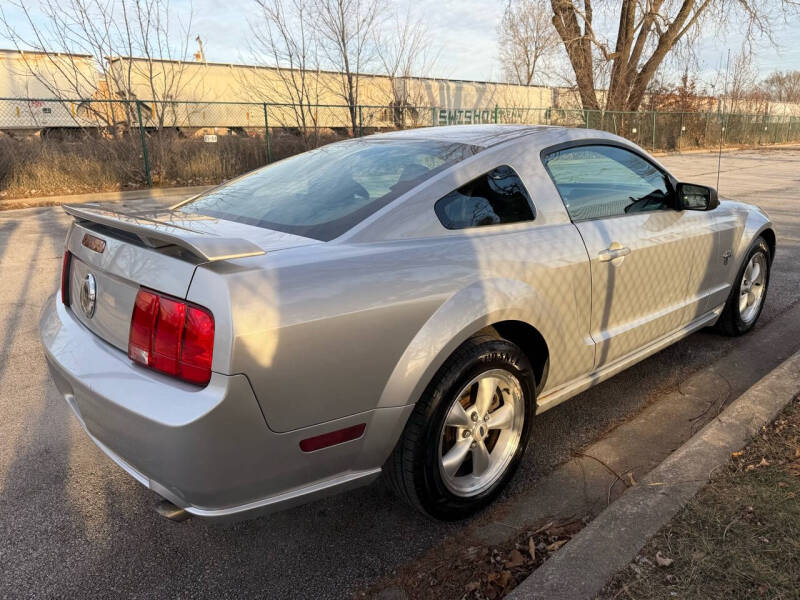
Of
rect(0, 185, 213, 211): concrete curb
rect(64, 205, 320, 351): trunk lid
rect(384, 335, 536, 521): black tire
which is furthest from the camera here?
rect(0, 185, 213, 211): concrete curb

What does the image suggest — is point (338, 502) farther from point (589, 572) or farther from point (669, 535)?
point (669, 535)

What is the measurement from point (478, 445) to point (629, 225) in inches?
57.7

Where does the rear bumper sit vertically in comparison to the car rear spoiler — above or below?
below

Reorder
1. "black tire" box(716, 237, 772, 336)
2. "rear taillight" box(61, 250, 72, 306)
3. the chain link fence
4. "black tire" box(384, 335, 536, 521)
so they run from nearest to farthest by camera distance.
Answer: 1. "black tire" box(384, 335, 536, 521)
2. "rear taillight" box(61, 250, 72, 306)
3. "black tire" box(716, 237, 772, 336)
4. the chain link fence

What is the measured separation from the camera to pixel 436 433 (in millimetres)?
2236

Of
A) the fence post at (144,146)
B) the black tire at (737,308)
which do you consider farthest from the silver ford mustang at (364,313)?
the fence post at (144,146)

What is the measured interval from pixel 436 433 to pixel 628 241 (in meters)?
1.53

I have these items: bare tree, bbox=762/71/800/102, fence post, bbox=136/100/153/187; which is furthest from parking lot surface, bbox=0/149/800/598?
bare tree, bbox=762/71/800/102

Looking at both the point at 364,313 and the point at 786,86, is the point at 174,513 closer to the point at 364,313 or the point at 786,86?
the point at 364,313

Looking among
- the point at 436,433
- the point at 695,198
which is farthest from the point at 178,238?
the point at 695,198

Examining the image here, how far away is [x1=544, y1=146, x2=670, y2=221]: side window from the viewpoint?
9.69 feet

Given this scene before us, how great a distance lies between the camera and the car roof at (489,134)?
9.48 ft

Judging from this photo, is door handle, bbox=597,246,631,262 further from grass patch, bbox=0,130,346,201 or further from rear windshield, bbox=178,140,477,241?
grass patch, bbox=0,130,346,201

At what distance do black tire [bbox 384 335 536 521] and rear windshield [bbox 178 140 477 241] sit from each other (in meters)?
0.67
